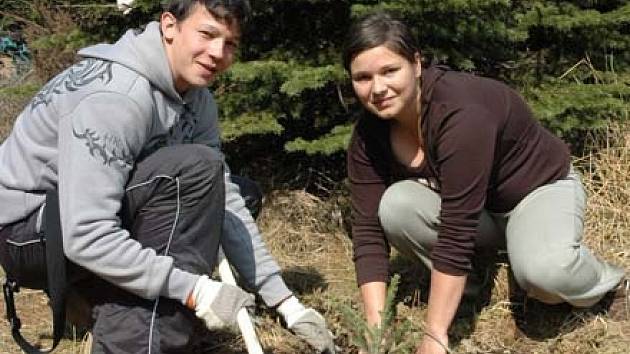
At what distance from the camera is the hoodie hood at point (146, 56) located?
216 cm

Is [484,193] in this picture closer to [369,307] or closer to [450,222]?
[450,222]

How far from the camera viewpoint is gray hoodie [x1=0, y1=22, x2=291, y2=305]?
2012mm

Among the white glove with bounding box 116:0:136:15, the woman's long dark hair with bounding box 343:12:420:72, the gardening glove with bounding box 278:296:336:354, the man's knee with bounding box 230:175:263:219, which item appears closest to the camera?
the woman's long dark hair with bounding box 343:12:420:72

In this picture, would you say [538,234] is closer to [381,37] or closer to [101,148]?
[381,37]

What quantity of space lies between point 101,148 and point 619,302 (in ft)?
5.60

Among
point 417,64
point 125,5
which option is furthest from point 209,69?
point 125,5

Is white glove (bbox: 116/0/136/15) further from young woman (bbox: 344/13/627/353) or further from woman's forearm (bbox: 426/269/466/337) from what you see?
woman's forearm (bbox: 426/269/466/337)

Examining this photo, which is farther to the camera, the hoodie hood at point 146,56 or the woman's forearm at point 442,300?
the woman's forearm at point 442,300

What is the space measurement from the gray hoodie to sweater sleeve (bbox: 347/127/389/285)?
580 mm

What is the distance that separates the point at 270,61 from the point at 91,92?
3.99 feet

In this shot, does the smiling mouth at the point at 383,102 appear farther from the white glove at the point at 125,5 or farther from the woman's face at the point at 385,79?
the white glove at the point at 125,5

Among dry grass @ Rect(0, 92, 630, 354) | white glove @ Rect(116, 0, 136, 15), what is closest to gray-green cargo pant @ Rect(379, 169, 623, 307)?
dry grass @ Rect(0, 92, 630, 354)

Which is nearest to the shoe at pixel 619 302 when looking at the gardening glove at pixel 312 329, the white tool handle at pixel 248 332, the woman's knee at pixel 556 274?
the woman's knee at pixel 556 274

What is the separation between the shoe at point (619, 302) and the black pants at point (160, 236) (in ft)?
4.30
